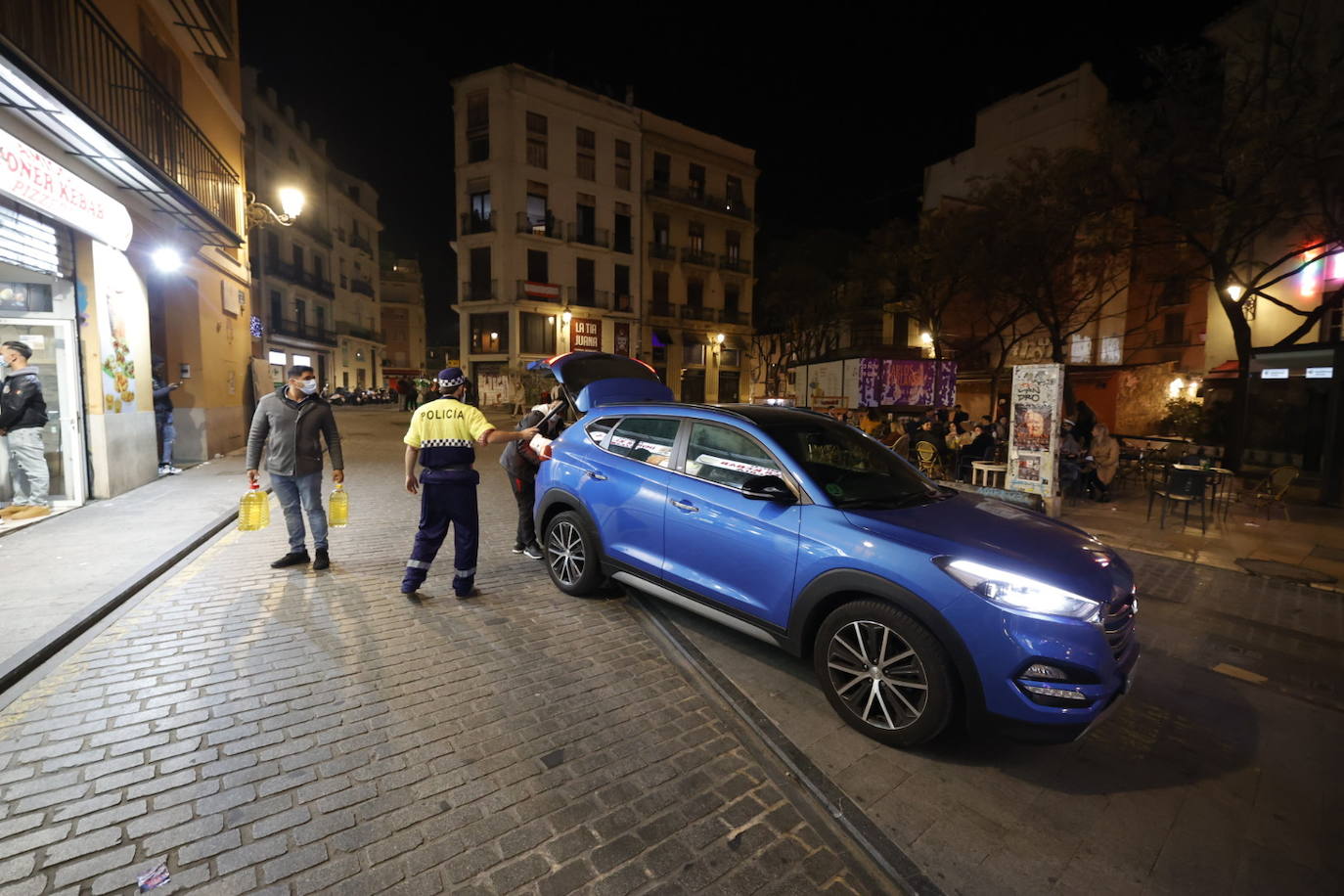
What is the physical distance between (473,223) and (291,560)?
3331cm

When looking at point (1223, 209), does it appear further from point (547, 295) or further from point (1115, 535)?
point (547, 295)

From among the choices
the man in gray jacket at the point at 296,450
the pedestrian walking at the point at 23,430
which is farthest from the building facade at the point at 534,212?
the man in gray jacket at the point at 296,450

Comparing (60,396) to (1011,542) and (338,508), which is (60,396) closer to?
(338,508)

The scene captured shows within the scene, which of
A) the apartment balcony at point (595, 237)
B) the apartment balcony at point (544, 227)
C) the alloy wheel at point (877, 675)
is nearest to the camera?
the alloy wheel at point (877, 675)

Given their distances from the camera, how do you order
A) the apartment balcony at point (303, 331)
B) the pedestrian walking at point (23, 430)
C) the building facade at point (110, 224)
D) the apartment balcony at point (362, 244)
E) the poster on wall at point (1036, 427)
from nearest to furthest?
the building facade at point (110, 224) → the pedestrian walking at point (23, 430) → the poster on wall at point (1036, 427) → the apartment balcony at point (303, 331) → the apartment balcony at point (362, 244)

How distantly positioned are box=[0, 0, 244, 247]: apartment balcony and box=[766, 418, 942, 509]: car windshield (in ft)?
22.5

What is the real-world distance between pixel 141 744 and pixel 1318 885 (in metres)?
5.24

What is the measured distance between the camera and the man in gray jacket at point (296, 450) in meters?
5.46

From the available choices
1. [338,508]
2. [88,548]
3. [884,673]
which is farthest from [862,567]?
[88,548]

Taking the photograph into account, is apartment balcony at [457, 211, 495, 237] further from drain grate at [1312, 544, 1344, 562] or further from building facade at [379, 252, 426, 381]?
drain grate at [1312, 544, 1344, 562]

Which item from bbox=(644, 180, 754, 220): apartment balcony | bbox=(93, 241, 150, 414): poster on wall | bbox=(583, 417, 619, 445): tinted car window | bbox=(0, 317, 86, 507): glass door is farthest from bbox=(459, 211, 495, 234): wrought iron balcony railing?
bbox=(583, 417, 619, 445): tinted car window

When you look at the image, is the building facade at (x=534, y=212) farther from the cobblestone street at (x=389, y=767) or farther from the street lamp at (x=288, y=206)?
the cobblestone street at (x=389, y=767)

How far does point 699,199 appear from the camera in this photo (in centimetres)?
3912

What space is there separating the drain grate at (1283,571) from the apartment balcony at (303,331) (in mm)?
43043
